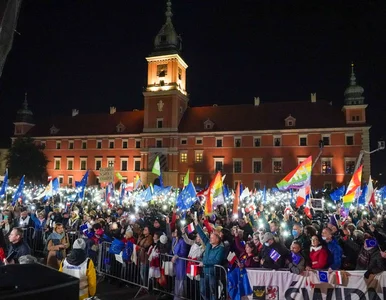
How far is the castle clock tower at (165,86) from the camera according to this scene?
48.2 metres

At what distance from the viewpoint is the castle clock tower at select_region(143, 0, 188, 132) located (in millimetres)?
48156

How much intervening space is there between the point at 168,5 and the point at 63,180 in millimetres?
34125

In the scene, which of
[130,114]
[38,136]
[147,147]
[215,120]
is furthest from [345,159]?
[38,136]

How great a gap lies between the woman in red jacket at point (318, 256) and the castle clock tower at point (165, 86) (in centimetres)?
4147

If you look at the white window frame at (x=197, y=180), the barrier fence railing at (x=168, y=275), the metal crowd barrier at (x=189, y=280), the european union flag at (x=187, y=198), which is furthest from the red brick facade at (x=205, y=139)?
the metal crowd barrier at (x=189, y=280)

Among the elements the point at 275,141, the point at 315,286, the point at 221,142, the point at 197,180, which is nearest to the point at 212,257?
the point at 315,286

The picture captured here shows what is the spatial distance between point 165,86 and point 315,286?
149 feet

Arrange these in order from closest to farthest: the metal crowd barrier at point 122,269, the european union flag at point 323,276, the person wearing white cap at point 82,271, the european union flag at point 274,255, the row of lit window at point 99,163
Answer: the person wearing white cap at point 82,271 → the european union flag at point 323,276 → the european union flag at point 274,255 → the metal crowd barrier at point 122,269 → the row of lit window at point 99,163

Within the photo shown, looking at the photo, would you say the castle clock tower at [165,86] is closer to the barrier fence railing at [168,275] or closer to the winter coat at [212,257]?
the barrier fence railing at [168,275]

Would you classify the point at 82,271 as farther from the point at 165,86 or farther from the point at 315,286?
the point at 165,86

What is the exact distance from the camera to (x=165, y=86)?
162 ft

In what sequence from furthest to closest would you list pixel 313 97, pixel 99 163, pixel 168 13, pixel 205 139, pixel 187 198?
pixel 168 13 → pixel 99 163 → pixel 313 97 → pixel 205 139 → pixel 187 198

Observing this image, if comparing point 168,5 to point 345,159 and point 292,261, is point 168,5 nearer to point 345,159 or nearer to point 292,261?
point 345,159

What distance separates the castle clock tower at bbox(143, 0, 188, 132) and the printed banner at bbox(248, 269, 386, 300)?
4184cm
